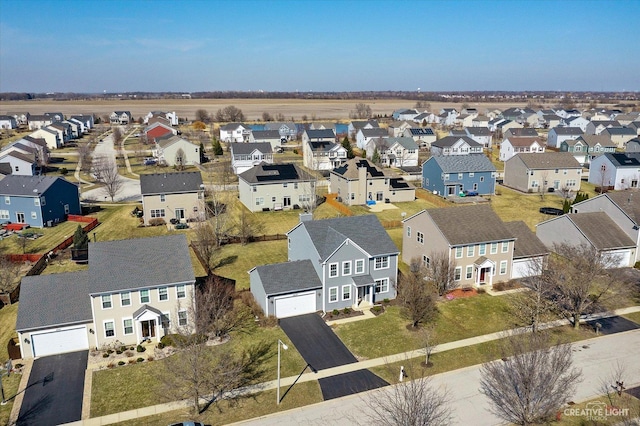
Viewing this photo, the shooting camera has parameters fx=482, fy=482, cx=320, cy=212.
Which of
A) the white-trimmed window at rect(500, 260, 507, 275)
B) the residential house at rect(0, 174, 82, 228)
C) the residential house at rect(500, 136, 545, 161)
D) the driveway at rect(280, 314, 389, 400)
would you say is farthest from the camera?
the residential house at rect(500, 136, 545, 161)

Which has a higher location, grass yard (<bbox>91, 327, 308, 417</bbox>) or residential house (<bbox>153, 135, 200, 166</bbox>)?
residential house (<bbox>153, 135, 200, 166</bbox>)

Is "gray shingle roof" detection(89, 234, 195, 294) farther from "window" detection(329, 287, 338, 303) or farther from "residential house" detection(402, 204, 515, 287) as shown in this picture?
"residential house" detection(402, 204, 515, 287)

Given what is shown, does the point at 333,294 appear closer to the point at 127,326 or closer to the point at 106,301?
the point at 127,326

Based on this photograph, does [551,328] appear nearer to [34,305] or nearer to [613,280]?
[613,280]

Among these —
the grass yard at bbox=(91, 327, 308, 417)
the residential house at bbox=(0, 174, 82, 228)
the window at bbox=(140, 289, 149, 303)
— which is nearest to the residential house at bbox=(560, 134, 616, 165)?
the grass yard at bbox=(91, 327, 308, 417)

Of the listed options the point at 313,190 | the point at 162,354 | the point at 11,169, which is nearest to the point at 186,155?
the point at 11,169

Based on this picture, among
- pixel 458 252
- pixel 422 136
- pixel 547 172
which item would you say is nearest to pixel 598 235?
pixel 458 252

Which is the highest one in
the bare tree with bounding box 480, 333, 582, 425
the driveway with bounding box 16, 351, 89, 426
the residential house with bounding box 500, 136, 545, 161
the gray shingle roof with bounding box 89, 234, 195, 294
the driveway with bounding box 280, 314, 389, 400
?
the residential house with bounding box 500, 136, 545, 161
